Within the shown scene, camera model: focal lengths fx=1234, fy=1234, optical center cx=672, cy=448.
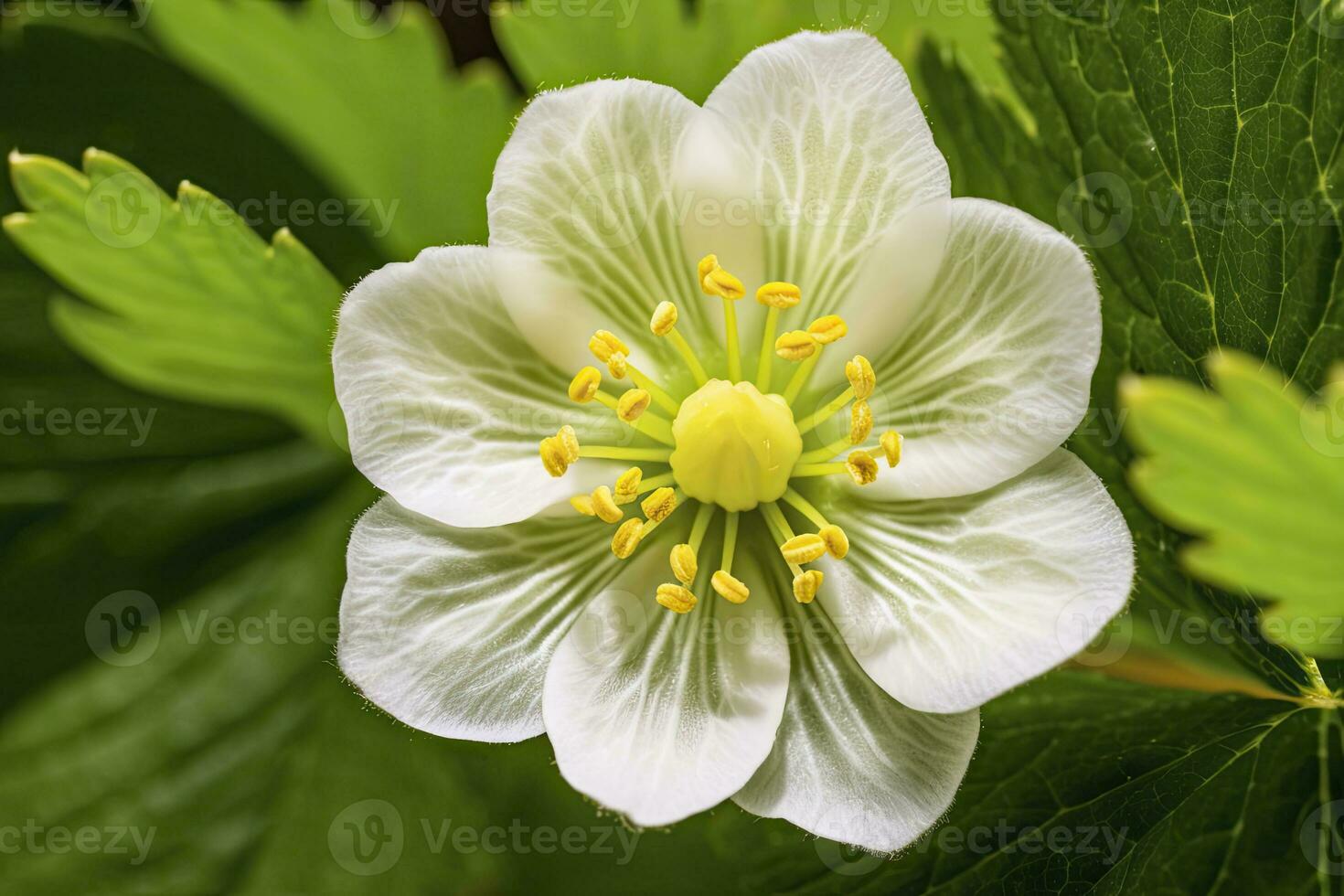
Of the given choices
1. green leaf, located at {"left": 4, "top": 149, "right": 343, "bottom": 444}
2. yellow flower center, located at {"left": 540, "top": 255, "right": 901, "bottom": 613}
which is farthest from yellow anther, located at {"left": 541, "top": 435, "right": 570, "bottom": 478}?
green leaf, located at {"left": 4, "top": 149, "right": 343, "bottom": 444}

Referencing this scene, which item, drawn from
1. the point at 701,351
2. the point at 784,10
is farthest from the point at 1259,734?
the point at 784,10

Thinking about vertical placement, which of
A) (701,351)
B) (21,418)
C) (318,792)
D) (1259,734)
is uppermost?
(701,351)

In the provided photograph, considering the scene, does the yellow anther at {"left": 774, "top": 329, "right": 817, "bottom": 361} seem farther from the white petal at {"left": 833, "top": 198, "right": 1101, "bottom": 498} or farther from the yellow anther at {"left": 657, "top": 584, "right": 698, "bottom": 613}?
the yellow anther at {"left": 657, "top": 584, "right": 698, "bottom": 613}

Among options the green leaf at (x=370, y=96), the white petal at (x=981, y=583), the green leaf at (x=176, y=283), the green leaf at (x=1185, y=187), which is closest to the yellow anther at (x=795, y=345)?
the white petal at (x=981, y=583)

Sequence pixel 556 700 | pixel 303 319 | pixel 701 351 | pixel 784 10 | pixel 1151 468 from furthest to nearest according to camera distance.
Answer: pixel 784 10
pixel 303 319
pixel 701 351
pixel 556 700
pixel 1151 468

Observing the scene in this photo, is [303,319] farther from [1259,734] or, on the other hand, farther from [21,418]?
[1259,734]

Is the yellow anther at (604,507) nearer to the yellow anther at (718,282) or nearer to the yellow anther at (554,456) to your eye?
the yellow anther at (554,456)

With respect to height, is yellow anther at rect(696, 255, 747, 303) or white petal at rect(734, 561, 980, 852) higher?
yellow anther at rect(696, 255, 747, 303)
